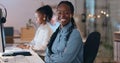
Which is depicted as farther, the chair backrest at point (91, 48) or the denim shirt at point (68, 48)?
the chair backrest at point (91, 48)

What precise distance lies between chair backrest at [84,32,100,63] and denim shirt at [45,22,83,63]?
0.29 feet

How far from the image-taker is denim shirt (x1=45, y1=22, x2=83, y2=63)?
2004 millimetres

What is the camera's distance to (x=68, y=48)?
79.0 inches

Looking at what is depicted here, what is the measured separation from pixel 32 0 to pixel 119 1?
221cm

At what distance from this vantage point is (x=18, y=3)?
5480mm

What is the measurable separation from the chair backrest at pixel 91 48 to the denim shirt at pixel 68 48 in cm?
9

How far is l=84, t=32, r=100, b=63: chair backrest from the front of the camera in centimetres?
217

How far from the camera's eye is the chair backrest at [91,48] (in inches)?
85.4

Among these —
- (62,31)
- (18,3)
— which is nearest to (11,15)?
(18,3)

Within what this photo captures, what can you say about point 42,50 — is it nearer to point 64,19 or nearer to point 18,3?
point 64,19

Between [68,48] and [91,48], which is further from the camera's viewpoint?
[91,48]

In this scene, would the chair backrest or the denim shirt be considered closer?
the denim shirt

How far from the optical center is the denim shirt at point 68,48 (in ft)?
6.57

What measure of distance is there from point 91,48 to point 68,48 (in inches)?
11.7
